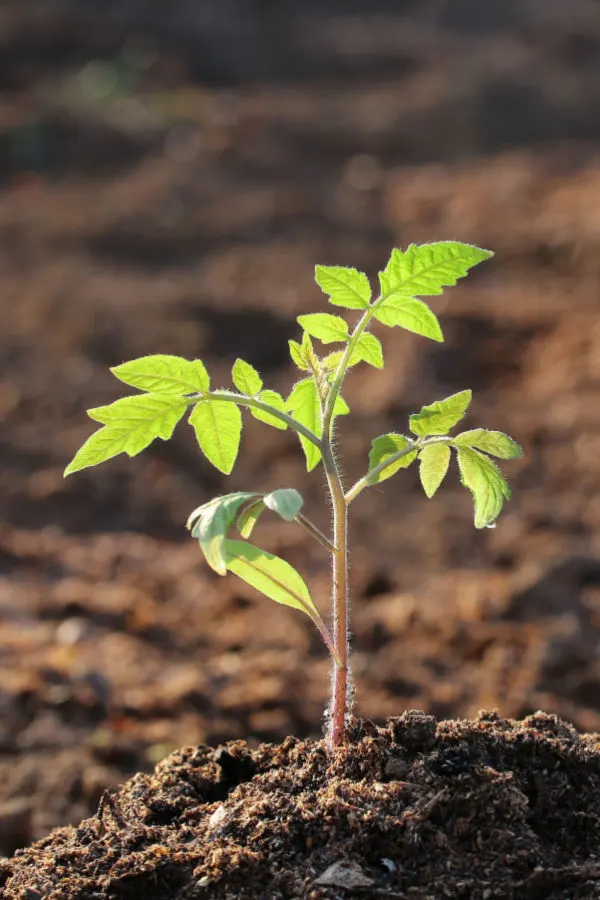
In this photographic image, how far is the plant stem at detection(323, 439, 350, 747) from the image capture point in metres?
1.54

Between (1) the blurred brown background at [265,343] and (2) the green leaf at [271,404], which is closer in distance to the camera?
(2) the green leaf at [271,404]

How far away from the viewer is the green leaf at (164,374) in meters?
1.47

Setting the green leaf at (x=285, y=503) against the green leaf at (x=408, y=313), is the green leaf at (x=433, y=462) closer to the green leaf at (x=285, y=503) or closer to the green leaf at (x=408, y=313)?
the green leaf at (x=408, y=313)

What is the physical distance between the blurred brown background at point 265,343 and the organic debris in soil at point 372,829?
0.80 m

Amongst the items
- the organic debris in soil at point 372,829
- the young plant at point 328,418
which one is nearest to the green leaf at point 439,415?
the young plant at point 328,418

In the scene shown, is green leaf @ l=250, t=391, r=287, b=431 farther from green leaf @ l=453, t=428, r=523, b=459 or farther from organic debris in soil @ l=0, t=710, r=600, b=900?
organic debris in soil @ l=0, t=710, r=600, b=900

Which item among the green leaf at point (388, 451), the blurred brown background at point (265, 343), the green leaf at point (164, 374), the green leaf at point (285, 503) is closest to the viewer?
the green leaf at point (285, 503)

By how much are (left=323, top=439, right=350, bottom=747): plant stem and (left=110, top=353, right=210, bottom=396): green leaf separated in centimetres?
22

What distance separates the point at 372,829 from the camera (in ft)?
4.74

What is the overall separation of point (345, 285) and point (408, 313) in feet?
0.34

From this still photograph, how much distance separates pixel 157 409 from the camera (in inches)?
59.1

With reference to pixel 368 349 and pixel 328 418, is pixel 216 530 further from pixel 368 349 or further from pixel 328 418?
pixel 368 349

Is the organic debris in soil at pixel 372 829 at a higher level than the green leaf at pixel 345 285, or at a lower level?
lower

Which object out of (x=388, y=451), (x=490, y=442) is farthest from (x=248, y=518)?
(x=490, y=442)
